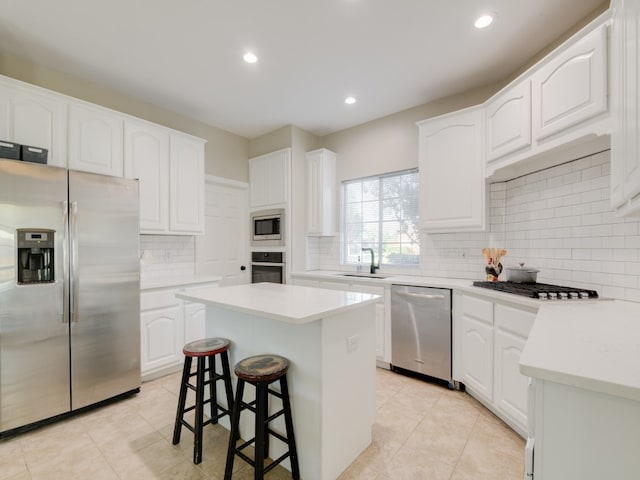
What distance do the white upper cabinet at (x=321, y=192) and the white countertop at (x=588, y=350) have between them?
2836 millimetres

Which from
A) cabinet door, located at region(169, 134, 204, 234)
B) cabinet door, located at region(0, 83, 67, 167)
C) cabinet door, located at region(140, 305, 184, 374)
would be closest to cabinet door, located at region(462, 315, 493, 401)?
cabinet door, located at region(140, 305, 184, 374)

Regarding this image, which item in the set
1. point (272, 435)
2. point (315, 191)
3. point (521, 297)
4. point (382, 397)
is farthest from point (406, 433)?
point (315, 191)

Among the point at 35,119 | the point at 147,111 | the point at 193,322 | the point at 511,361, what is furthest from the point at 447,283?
the point at 35,119

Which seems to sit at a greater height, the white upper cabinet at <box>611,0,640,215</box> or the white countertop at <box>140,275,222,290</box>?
the white upper cabinet at <box>611,0,640,215</box>

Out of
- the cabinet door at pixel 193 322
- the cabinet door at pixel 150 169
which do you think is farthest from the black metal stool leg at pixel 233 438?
the cabinet door at pixel 150 169

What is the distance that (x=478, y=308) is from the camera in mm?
2447

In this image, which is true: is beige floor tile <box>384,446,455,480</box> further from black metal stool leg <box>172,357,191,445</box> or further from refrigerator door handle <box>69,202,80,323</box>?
refrigerator door handle <box>69,202,80,323</box>

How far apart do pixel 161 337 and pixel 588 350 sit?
317 cm

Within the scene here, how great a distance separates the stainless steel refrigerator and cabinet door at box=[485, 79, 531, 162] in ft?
10.2

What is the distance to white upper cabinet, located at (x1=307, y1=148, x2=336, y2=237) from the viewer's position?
4.09 meters

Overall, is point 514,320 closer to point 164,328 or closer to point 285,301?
point 285,301

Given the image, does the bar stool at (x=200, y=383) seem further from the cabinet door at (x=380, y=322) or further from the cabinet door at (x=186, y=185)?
the cabinet door at (x=186, y=185)

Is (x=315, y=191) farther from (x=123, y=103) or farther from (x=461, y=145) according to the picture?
(x=123, y=103)

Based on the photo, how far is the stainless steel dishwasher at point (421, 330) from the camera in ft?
9.00
